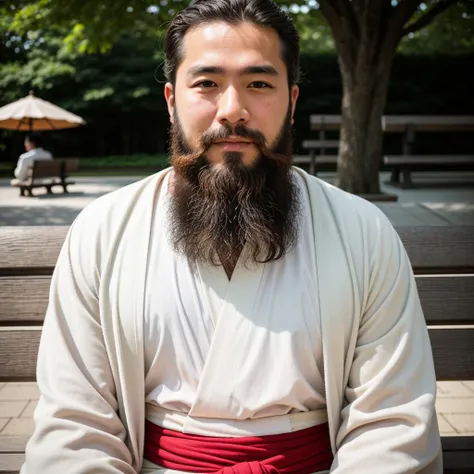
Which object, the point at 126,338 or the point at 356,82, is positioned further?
the point at 356,82

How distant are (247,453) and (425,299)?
3.37 ft

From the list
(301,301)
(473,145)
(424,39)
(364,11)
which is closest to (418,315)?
(301,301)

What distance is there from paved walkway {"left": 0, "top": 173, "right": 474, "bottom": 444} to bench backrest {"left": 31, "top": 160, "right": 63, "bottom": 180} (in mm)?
464

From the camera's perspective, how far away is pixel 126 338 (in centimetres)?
205

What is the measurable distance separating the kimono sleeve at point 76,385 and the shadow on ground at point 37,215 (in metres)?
7.48

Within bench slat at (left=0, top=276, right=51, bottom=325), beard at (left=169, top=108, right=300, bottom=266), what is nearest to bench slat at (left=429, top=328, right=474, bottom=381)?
beard at (left=169, top=108, right=300, bottom=266)

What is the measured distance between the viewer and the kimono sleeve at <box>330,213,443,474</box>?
1.91 meters

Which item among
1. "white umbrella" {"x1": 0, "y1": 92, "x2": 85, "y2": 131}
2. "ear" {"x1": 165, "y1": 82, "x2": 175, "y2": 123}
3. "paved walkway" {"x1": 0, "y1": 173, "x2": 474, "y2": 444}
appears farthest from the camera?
"white umbrella" {"x1": 0, "y1": 92, "x2": 85, "y2": 131}

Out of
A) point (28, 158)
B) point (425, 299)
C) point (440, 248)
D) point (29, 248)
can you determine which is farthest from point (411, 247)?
point (28, 158)

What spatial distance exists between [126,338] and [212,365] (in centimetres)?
28

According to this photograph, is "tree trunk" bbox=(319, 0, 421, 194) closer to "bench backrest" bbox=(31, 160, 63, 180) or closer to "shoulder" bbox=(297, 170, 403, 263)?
"bench backrest" bbox=(31, 160, 63, 180)

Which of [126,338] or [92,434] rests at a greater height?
[126,338]

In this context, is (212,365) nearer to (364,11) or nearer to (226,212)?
(226,212)

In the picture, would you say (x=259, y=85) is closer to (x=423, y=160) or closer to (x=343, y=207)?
(x=343, y=207)
